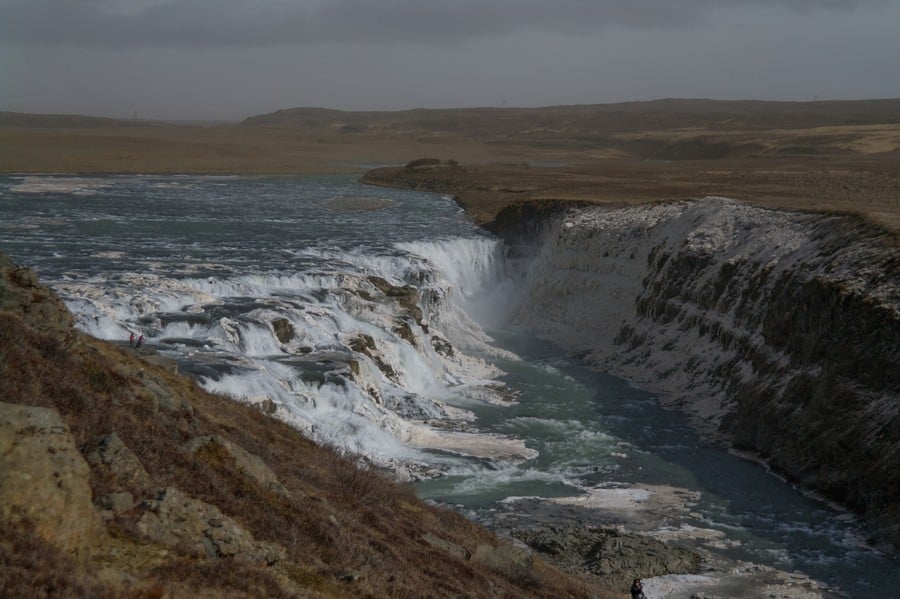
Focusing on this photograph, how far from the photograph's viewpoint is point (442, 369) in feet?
107

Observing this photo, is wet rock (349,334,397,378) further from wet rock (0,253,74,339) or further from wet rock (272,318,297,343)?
wet rock (0,253,74,339)

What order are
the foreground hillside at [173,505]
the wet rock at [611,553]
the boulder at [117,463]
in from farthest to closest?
the wet rock at [611,553], the boulder at [117,463], the foreground hillside at [173,505]

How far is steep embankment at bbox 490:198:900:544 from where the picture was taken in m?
23.2

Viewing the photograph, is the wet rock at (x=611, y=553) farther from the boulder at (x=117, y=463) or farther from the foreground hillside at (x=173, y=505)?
the boulder at (x=117, y=463)

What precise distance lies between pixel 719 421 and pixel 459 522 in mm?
15303

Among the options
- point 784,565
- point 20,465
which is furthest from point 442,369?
point 20,465

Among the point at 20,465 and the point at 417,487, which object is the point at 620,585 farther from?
the point at 20,465

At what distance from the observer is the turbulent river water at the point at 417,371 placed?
21.4 metres

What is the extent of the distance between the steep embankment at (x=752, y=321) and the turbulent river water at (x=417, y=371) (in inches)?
40.1

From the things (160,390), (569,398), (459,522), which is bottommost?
(569,398)

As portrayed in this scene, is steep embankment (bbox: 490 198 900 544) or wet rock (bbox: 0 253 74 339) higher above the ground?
wet rock (bbox: 0 253 74 339)

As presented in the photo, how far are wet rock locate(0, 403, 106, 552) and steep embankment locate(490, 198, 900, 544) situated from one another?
1686 cm

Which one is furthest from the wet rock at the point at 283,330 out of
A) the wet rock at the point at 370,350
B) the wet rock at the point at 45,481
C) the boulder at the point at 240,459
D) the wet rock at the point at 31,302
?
the wet rock at the point at 45,481

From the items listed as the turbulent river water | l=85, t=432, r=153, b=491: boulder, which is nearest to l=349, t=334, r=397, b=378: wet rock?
the turbulent river water
